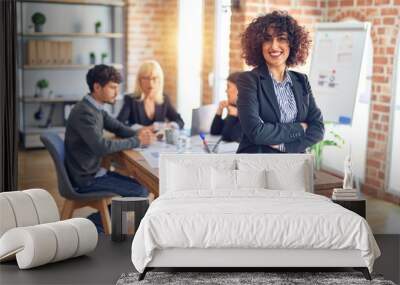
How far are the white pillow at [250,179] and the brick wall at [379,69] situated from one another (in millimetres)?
1511

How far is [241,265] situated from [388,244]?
1804 mm

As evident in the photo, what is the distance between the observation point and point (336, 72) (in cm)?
674

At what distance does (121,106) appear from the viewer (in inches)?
266

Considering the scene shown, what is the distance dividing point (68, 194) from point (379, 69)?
2.81m

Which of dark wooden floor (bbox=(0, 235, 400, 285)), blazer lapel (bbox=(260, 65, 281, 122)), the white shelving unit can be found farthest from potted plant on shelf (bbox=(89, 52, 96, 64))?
dark wooden floor (bbox=(0, 235, 400, 285))

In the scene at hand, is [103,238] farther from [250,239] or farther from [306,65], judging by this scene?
[306,65]

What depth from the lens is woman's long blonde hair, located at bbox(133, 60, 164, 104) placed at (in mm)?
6738

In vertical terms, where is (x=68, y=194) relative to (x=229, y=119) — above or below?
below

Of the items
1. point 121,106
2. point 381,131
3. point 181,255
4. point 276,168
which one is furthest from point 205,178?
point 381,131

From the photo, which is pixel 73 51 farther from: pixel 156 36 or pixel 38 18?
pixel 156 36

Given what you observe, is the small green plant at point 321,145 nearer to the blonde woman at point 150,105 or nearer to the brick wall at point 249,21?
the brick wall at point 249,21

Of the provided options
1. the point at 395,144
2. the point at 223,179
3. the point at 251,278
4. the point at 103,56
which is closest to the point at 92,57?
the point at 103,56

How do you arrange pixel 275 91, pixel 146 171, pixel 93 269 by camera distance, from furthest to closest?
pixel 275 91 < pixel 146 171 < pixel 93 269

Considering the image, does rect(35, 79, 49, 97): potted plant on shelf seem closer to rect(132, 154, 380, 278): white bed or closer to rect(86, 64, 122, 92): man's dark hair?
rect(86, 64, 122, 92): man's dark hair
